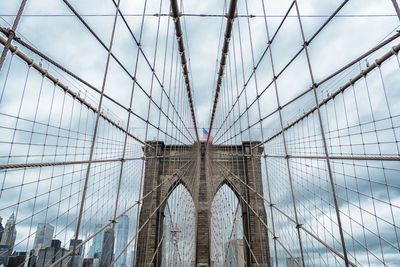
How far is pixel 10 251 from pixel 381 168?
205 inches

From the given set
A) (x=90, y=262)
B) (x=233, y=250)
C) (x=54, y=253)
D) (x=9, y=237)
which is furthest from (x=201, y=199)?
(x=9, y=237)

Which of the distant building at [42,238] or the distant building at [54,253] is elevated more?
the distant building at [42,238]

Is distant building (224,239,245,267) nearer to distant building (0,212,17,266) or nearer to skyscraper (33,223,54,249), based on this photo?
skyscraper (33,223,54,249)

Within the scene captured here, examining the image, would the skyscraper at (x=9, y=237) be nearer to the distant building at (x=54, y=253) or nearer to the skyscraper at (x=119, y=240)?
the distant building at (x=54, y=253)

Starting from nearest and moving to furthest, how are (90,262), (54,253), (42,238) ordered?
(42,238)
(54,253)
(90,262)

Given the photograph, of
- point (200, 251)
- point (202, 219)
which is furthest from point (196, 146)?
point (200, 251)

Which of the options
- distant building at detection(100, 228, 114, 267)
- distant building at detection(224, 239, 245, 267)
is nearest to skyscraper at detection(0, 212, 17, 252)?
distant building at detection(100, 228, 114, 267)

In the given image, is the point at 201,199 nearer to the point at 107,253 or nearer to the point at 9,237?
the point at 107,253

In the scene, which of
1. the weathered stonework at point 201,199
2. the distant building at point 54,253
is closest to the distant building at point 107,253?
the distant building at point 54,253

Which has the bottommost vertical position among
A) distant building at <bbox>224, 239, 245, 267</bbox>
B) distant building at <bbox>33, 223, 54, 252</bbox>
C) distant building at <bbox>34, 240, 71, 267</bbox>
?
distant building at <bbox>224, 239, 245, 267</bbox>

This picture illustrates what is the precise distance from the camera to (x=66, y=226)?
13.1ft

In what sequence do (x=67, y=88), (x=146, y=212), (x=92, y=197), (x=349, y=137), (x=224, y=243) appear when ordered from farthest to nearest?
(x=146, y=212), (x=224, y=243), (x=349, y=137), (x=92, y=197), (x=67, y=88)

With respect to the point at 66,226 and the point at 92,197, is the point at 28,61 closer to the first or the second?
the point at 66,226

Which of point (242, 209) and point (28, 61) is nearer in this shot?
point (28, 61)
